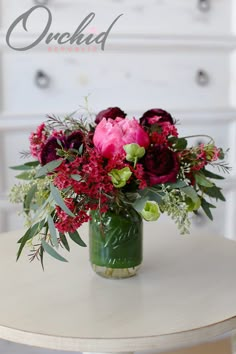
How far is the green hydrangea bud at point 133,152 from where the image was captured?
928 mm

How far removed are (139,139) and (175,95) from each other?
0.94 metres

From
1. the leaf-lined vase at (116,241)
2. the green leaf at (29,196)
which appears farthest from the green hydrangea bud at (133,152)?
the green leaf at (29,196)

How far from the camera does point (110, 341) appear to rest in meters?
0.84

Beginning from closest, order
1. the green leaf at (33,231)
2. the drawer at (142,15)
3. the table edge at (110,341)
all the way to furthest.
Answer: the table edge at (110,341) < the green leaf at (33,231) < the drawer at (142,15)

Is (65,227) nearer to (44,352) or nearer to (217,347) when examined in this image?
(217,347)

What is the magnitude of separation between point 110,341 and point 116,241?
0.22 metres

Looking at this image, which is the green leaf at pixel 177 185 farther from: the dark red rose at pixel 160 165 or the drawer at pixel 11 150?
the drawer at pixel 11 150

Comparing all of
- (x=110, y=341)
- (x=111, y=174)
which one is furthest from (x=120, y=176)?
(x=110, y=341)

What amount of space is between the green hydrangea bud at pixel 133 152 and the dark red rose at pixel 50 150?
0.11 meters

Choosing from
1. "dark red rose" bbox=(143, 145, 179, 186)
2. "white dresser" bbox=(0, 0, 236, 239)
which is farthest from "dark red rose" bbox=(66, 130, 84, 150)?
"white dresser" bbox=(0, 0, 236, 239)

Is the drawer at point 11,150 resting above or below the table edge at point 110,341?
above

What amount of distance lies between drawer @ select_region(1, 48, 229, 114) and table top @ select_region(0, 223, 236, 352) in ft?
1.95

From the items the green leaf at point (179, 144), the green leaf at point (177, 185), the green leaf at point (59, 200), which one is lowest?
the green leaf at point (59, 200)

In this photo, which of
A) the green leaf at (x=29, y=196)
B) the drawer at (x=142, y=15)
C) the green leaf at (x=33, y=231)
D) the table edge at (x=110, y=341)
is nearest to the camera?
the table edge at (x=110, y=341)
